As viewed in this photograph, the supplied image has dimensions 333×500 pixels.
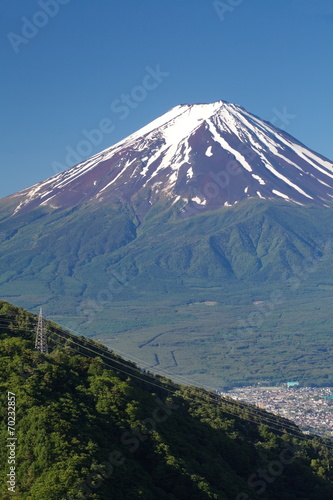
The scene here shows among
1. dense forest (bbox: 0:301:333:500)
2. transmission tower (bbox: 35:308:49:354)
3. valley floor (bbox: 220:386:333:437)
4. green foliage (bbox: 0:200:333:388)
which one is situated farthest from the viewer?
green foliage (bbox: 0:200:333:388)

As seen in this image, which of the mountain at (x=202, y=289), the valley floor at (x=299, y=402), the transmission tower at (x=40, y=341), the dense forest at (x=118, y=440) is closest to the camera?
the dense forest at (x=118, y=440)

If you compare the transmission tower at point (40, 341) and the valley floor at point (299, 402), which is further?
the valley floor at point (299, 402)

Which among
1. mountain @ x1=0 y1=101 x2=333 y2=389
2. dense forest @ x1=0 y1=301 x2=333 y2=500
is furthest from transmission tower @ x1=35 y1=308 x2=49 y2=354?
mountain @ x1=0 y1=101 x2=333 y2=389

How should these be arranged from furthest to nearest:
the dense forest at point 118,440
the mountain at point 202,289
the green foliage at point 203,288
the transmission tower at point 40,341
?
the green foliage at point 203,288 < the mountain at point 202,289 < the transmission tower at point 40,341 < the dense forest at point 118,440

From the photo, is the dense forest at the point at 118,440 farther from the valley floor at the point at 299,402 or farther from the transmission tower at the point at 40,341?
the valley floor at the point at 299,402

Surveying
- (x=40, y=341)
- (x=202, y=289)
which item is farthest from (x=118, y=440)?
(x=202, y=289)

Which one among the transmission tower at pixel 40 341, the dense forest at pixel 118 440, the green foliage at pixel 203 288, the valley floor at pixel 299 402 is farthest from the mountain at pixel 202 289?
the transmission tower at pixel 40 341

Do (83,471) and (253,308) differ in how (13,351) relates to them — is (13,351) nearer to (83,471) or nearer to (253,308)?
(83,471)

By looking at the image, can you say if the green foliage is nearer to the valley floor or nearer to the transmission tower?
the valley floor
